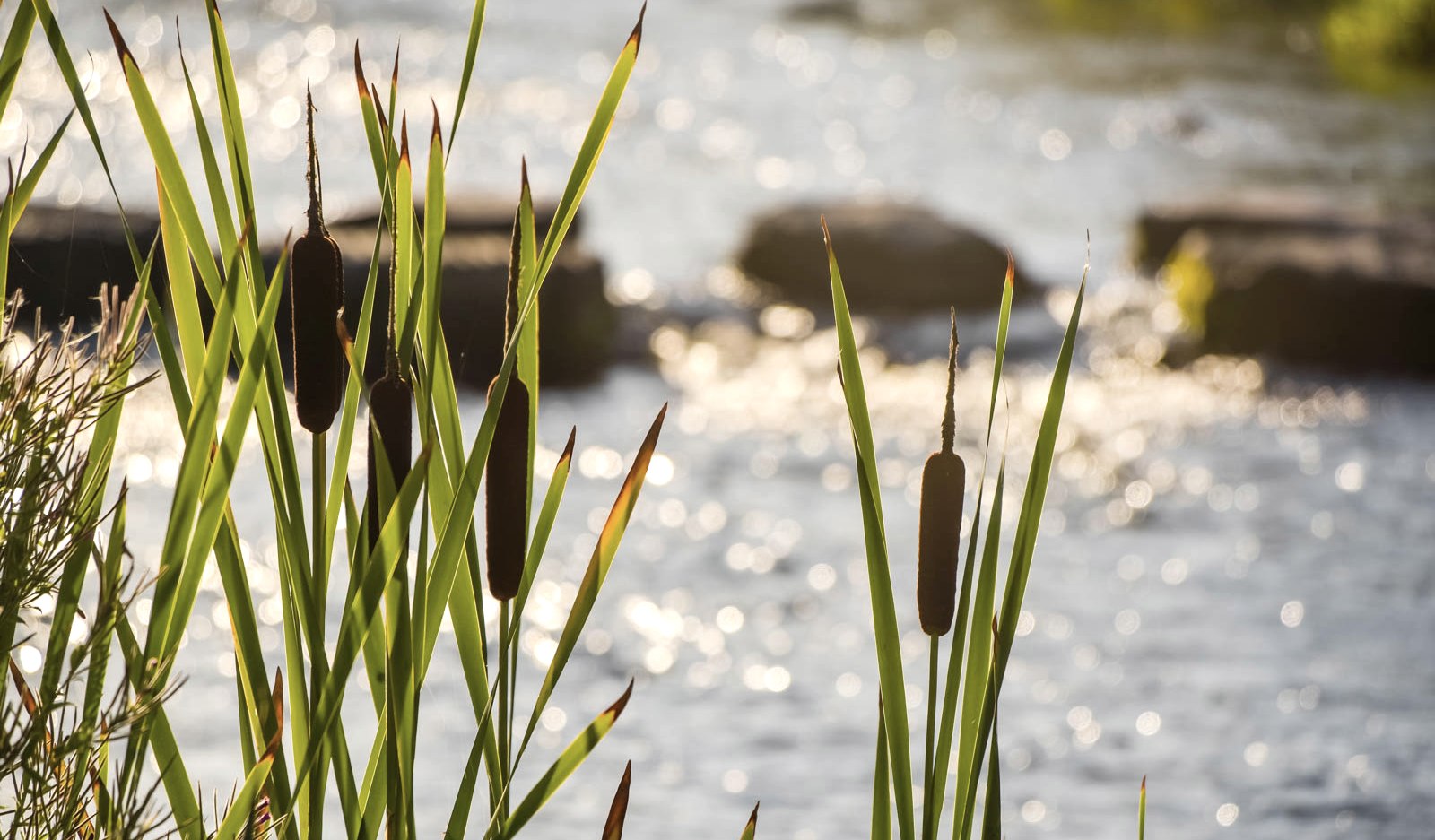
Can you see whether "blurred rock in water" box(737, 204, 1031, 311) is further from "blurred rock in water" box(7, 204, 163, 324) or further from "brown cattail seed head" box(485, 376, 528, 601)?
"brown cattail seed head" box(485, 376, 528, 601)

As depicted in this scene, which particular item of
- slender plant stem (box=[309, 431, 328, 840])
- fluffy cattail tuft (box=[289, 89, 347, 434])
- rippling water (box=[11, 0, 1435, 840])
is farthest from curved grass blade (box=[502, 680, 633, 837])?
rippling water (box=[11, 0, 1435, 840])

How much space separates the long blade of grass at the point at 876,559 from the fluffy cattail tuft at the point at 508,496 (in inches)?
6.7

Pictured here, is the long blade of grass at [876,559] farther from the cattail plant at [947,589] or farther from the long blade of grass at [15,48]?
the long blade of grass at [15,48]

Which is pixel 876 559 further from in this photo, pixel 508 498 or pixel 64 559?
pixel 64 559

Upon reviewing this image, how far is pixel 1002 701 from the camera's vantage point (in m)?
3.61

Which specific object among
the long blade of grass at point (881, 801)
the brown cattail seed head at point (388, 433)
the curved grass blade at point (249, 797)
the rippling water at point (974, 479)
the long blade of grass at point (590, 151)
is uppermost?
the rippling water at point (974, 479)

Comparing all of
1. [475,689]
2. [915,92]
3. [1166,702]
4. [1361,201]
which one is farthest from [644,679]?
[915,92]

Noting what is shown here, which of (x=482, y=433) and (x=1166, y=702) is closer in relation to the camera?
(x=482, y=433)

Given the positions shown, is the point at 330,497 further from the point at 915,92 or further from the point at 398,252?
the point at 915,92

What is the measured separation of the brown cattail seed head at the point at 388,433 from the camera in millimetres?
750

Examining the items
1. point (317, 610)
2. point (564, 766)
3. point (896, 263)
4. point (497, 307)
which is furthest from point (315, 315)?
point (896, 263)

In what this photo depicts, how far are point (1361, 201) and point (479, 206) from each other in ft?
15.6

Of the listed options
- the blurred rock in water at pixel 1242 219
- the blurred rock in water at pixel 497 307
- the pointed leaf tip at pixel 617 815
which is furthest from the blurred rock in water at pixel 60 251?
the pointed leaf tip at pixel 617 815

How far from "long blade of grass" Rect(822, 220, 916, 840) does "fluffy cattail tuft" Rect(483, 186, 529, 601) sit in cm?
17
